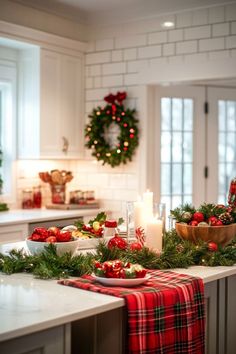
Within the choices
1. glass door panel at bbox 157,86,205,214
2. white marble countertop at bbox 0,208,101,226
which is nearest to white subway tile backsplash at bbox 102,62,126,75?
glass door panel at bbox 157,86,205,214

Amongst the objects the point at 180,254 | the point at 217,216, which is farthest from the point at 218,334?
the point at 217,216

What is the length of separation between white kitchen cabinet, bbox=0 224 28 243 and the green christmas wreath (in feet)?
4.29

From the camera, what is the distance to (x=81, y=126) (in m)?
6.13

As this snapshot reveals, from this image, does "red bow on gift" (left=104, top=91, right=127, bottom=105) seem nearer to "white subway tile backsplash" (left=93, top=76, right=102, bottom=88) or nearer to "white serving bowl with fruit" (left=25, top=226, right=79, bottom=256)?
"white subway tile backsplash" (left=93, top=76, right=102, bottom=88)

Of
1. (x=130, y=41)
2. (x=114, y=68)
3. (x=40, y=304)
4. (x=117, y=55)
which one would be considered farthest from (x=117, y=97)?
(x=40, y=304)

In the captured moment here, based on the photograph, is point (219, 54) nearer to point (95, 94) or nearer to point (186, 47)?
point (186, 47)

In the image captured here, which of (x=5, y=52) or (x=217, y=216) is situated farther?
(x=5, y=52)

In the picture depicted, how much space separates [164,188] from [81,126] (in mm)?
1072

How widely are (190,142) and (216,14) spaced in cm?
138

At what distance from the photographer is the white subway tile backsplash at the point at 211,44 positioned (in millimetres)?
5234

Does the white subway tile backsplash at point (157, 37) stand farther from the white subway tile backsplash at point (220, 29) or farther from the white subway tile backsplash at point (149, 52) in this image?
the white subway tile backsplash at point (220, 29)

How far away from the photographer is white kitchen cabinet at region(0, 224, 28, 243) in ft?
15.5

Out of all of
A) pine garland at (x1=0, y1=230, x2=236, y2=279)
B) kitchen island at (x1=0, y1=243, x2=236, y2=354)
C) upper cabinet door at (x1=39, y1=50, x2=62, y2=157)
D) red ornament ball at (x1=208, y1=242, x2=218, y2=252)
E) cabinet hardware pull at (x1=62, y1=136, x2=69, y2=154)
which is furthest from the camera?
cabinet hardware pull at (x1=62, y1=136, x2=69, y2=154)

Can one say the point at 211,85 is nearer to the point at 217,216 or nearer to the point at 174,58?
the point at 174,58
